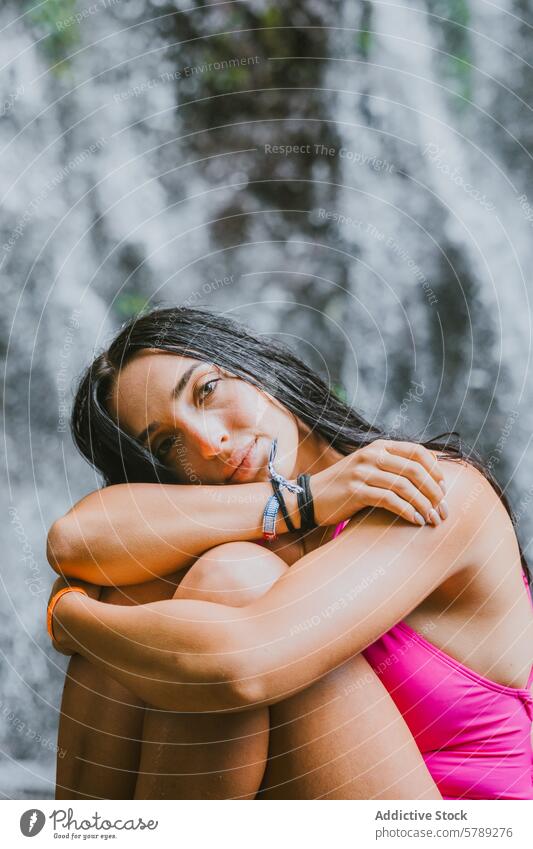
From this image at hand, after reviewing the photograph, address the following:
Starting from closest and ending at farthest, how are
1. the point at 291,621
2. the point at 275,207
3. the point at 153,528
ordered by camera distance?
the point at 291,621, the point at 153,528, the point at 275,207

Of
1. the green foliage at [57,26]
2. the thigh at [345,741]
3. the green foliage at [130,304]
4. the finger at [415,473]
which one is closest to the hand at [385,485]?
the finger at [415,473]

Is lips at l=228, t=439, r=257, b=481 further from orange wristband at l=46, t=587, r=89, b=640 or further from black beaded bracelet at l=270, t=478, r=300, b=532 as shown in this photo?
orange wristband at l=46, t=587, r=89, b=640

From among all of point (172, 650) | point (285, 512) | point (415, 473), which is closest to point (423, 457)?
point (415, 473)

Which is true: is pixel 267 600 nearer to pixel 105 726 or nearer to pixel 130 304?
pixel 105 726

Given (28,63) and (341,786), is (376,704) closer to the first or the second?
(341,786)

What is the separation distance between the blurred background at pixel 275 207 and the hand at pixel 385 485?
15cm

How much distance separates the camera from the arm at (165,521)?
0.62 metres

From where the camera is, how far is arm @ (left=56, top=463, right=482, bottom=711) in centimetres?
54

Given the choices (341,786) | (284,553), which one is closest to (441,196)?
(284,553)

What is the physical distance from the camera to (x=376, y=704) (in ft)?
1.86

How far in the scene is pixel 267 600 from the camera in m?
0.55

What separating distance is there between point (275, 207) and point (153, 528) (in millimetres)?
316

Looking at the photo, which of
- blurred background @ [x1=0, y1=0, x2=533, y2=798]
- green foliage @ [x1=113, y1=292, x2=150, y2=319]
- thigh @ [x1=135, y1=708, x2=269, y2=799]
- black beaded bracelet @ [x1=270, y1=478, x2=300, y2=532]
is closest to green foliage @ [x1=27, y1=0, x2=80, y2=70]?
blurred background @ [x1=0, y1=0, x2=533, y2=798]

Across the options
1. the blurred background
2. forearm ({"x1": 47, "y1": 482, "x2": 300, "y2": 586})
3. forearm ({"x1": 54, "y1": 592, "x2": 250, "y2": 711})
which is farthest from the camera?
the blurred background
